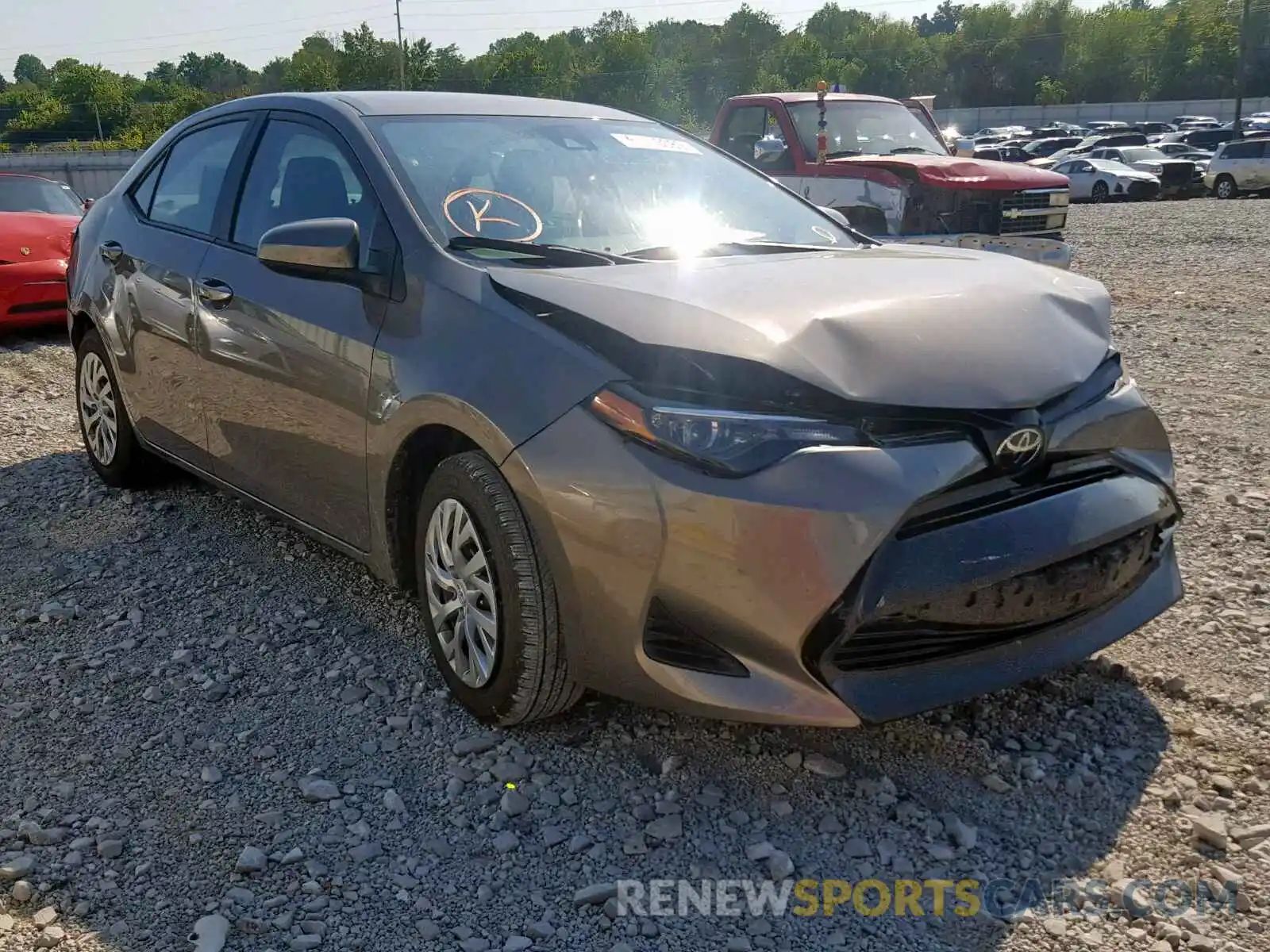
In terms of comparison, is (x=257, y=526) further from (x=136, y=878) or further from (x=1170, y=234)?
(x=1170, y=234)

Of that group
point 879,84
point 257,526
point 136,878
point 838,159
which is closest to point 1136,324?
point 838,159

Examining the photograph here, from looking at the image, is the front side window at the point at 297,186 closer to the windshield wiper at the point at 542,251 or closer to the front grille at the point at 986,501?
the windshield wiper at the point at 542,251

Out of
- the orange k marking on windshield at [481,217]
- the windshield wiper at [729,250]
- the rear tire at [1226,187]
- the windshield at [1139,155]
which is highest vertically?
the windshield at [1139,155]

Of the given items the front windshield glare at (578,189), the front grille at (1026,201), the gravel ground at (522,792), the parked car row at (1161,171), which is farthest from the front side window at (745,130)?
the parked car row at (1161,171)

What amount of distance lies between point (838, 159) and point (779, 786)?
8138 mm

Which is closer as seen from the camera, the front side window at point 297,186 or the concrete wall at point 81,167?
the front side window at point 297,186

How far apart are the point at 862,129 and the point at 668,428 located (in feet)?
28.6

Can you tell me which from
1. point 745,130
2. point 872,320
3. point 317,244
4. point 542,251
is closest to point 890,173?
point 745,130

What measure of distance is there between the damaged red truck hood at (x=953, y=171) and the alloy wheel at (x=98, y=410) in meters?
6.47

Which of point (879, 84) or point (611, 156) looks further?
point (879, 84)

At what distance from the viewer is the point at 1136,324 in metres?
8.97

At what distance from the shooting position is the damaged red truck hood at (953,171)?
30.8 feet

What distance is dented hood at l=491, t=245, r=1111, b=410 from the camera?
102 inches

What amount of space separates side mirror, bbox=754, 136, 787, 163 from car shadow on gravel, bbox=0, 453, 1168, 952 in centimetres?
733
